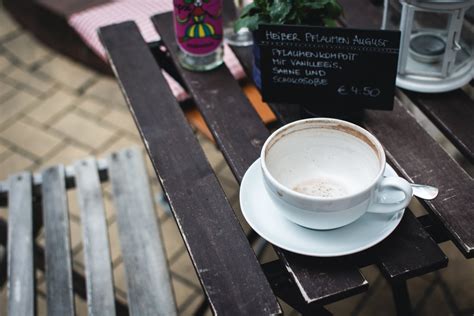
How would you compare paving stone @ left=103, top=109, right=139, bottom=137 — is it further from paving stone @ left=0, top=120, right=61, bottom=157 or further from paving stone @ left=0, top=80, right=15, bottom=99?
paving stone @ left=0, top=80, right=15, bottom=99

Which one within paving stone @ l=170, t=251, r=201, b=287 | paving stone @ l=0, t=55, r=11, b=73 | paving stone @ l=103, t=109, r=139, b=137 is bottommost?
paving stone @ l=170, t=251, r=201, b=287

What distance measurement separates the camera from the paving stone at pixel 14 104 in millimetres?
3442

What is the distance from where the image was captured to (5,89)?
142 inches

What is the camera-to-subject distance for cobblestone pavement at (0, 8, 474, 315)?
2.43 metres

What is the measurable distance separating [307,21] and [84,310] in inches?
58.5

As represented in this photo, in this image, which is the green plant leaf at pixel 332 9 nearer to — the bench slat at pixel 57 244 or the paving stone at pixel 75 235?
the bench slat at pixel 57 244

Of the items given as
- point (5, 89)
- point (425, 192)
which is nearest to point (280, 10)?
point (425, 192)

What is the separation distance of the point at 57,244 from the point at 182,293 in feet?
2.28

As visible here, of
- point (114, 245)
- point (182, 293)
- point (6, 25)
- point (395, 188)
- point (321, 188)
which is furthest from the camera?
point (6, 25)

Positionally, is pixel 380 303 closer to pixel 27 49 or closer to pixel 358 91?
pixel 358 91

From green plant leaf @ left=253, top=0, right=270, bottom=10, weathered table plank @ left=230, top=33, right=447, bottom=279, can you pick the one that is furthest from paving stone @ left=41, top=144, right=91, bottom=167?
weathered table plank @ left=230, top=33, right=447, bottom=279

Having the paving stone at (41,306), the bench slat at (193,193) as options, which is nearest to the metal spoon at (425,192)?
the bench slat at (193,193)

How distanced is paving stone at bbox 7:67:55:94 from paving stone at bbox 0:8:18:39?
15.9 inches

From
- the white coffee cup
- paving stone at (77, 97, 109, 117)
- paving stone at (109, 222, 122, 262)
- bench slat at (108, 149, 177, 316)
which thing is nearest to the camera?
the white coffee cup
